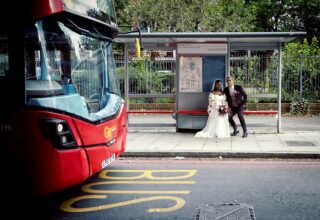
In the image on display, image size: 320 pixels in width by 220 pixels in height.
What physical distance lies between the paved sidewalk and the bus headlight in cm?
454

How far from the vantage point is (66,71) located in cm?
609

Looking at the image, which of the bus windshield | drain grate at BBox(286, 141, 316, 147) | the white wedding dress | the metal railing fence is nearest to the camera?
the bus windshield

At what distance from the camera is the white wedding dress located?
12.1 meters

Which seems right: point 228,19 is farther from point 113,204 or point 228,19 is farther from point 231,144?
point 113,204

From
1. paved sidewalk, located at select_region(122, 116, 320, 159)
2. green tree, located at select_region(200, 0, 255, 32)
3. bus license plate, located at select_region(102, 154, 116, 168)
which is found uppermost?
green tree, located at select_region(200, 0, 255, 32)

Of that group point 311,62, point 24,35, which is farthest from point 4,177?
Answer: point 311,62

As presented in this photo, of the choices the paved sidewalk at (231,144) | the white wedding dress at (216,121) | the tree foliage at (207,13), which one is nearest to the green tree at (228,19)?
the tree foliage at (207,13)

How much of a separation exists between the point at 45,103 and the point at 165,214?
6.90 feet

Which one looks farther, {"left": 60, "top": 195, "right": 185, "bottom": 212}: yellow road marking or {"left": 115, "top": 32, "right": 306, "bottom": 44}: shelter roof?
{"left": 115, "top": 32, "right": 306, "bottom": 44}: shelter roof

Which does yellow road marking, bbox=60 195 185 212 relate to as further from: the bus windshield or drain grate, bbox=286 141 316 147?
drain grate, bbox=286 141 316 147

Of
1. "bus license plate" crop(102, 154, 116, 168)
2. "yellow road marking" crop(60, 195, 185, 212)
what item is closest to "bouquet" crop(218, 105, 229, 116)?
"bus license plate" crop(102, 154, 116, 168)

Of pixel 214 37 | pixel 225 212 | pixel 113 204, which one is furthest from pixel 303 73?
pixel 113 204

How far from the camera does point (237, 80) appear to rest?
47.2 ft

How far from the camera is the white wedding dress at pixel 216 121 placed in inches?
476
